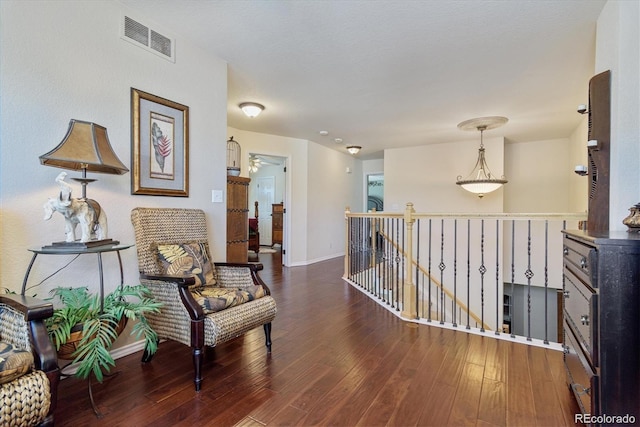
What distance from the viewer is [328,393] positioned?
68.8 inches

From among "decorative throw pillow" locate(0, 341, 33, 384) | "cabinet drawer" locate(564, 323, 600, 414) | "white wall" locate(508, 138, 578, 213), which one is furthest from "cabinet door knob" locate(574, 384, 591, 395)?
"white wall" locate(508, 138, 578, 213)

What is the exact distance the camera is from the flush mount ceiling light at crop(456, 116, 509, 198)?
4523 millimetres

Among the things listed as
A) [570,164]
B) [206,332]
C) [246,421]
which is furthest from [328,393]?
[570,164]

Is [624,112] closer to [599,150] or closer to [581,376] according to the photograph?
[599,150]

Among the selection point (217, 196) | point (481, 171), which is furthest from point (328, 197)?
point (217, 196)

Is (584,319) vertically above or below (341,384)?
above

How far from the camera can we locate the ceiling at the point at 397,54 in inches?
85.4

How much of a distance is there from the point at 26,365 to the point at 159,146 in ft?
5.52

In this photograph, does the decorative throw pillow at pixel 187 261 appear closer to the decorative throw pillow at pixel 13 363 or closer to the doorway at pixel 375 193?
the decorative throw pillow at pixel 13 363

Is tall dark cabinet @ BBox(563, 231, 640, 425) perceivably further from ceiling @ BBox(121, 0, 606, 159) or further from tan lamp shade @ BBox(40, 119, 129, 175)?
tan lamp shade @ BBox(40, 119, 129, 175)

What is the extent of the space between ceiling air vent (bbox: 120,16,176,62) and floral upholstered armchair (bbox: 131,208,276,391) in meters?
1.24

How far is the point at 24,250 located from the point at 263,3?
2125mm

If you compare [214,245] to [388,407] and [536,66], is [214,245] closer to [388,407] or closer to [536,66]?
[388,407]

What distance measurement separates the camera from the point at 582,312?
4.59 feet
